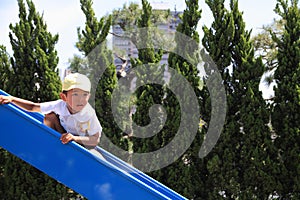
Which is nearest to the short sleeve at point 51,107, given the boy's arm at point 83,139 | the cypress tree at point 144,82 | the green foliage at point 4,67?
the boy's arm at point 83,139

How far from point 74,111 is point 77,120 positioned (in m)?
0.08

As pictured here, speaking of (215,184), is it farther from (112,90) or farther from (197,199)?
(112,90)

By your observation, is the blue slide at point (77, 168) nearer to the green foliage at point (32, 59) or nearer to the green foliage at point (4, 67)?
the green foliage at point (32, 59)

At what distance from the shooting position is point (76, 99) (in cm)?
360

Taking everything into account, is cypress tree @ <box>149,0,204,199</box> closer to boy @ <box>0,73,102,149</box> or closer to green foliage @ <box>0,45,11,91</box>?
green foliage @ <box>0,45,11,91</box>

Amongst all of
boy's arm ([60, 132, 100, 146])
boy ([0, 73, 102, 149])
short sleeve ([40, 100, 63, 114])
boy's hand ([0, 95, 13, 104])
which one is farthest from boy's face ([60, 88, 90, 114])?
boy's hand ([0, 95, 13, 104])

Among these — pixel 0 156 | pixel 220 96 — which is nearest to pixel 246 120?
pixel 220 96

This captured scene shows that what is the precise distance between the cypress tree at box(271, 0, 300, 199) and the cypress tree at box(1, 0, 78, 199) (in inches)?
127

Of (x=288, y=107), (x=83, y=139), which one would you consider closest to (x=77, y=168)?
(x=83, y=139)

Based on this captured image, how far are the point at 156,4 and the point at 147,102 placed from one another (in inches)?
105

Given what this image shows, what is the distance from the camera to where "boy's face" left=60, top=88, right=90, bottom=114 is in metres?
3.59

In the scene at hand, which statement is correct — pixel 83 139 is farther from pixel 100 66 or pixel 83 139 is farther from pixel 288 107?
pixel 288 107

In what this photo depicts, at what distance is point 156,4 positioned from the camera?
9000 mm

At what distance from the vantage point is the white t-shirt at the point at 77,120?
3625mm
